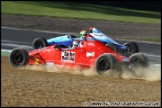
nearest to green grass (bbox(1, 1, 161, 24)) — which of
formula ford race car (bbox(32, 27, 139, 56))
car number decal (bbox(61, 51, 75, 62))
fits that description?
formula ford race car (bbox(32, 27, 139, 56))

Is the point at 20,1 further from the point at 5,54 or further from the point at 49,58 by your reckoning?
the point at 49,58

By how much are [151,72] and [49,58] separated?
2966 mm

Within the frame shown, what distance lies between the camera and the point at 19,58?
1302cm

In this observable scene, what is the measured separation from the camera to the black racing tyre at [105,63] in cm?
1152

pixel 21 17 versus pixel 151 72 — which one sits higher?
pixel 21 17

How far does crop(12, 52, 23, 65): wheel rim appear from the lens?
42.7 feet

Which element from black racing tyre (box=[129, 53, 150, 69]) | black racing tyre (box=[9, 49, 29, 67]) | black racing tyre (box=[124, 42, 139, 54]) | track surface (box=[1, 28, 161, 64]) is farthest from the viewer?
track surface (box=[1, 28, 161, 64])

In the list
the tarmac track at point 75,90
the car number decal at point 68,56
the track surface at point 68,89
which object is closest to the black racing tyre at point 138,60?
the tarmac track at point 75,90

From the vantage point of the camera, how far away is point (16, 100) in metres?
7.61

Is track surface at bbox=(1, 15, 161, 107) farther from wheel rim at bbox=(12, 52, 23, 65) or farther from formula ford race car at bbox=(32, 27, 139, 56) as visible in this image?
formula ford race car at bbox=(32, 27, 139, 56)

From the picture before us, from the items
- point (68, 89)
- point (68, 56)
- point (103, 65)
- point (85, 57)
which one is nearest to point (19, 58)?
point (68, 56)

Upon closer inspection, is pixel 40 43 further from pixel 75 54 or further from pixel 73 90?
pixel 73 90

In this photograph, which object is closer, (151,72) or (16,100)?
(16,100)

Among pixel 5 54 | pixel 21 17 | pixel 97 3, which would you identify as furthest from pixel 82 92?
pixel 97 3
